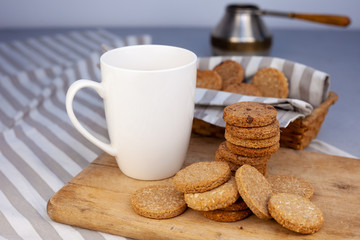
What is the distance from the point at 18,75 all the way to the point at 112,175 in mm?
885

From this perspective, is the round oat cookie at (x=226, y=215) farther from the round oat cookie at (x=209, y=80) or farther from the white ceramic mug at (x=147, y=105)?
the round oat cookie at (x=209, y=80)

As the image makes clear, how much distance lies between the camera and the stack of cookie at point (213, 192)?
2.37 ft

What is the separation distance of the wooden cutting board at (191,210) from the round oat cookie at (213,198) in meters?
0.04

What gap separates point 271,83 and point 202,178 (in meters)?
0.54

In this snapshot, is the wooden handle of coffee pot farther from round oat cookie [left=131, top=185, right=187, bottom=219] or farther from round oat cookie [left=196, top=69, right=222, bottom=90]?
round oat cookie [left=131, top=185, right=187, bottom=219]

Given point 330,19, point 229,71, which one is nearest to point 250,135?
point 229,71

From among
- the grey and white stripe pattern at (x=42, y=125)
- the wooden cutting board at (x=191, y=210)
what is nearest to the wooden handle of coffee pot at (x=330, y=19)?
the wooden cutting board at (x=191, y=210)

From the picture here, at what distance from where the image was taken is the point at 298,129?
102cm

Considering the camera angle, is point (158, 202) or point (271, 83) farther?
point (271, 83)

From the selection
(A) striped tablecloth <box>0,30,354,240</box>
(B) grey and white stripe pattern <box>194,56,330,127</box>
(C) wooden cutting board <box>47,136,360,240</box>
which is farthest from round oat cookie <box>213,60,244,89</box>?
(C) wooden cutting board <box>47,136,360,240</box>

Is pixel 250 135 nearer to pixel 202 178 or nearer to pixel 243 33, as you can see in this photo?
pixel 202 178

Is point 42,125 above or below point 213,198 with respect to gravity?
below

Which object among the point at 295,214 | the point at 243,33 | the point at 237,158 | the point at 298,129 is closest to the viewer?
the point at 295,214

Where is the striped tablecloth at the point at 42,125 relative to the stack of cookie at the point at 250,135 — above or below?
below
